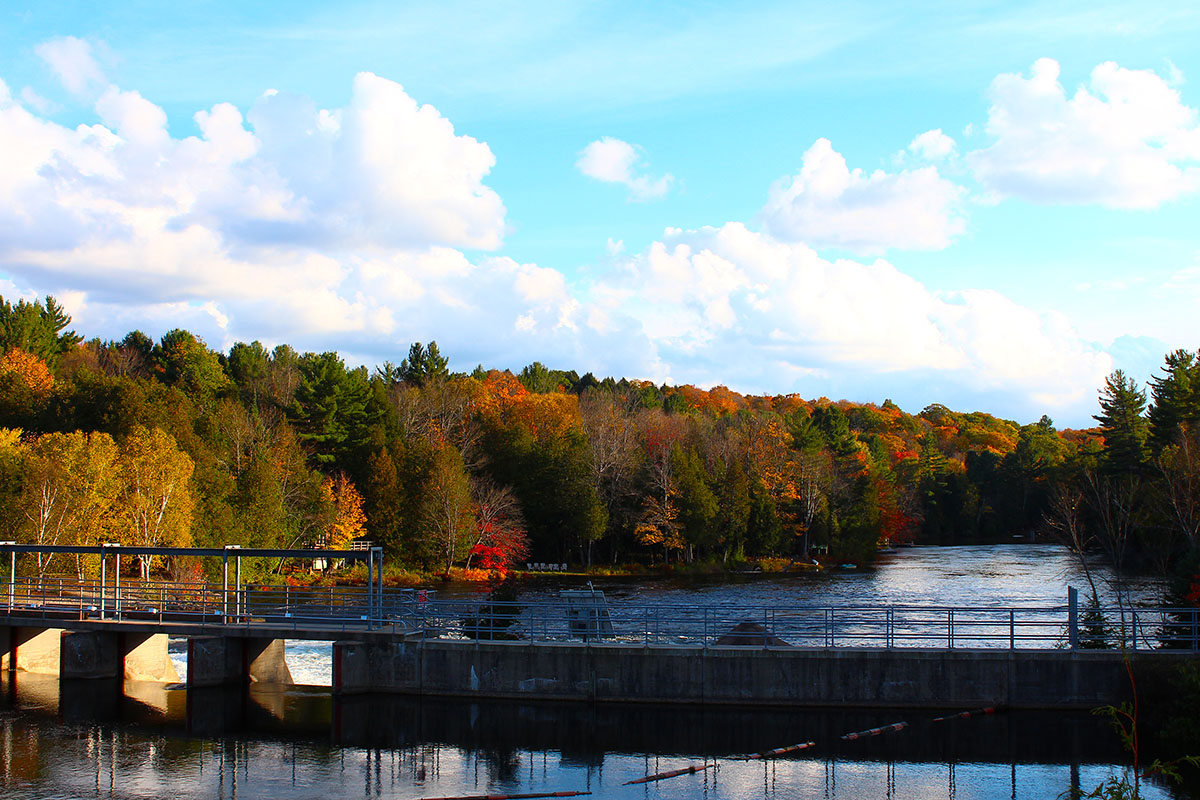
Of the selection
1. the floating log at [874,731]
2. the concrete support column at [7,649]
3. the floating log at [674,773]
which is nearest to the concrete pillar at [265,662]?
the concrete support column at [7,649]

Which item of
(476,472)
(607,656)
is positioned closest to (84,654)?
(607,656)

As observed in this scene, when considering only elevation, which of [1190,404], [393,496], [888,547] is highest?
[1190,404]

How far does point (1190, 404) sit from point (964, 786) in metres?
61.6

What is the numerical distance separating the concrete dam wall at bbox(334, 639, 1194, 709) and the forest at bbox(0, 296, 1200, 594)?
889cm

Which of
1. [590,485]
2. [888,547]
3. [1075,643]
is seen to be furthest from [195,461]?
[888,547]

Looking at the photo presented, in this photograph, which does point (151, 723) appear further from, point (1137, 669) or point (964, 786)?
point (1137, 669)

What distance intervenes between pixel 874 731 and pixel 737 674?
3657 millimetres

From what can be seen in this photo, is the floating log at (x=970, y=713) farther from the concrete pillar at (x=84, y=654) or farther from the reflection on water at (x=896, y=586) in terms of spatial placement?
the concrete pillar at (x=84, y=654)

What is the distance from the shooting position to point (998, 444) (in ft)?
537

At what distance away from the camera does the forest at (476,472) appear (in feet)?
166

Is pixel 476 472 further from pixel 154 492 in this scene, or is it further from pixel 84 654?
pixel 84 654

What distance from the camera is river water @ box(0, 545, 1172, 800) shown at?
739 inches

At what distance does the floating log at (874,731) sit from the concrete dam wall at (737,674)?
4.08ft

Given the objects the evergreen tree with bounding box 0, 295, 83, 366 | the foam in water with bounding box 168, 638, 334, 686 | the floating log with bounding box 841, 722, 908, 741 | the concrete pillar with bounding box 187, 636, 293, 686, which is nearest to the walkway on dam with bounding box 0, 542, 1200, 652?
the concrete pillar with bounding box 187, 636, 293, 686
